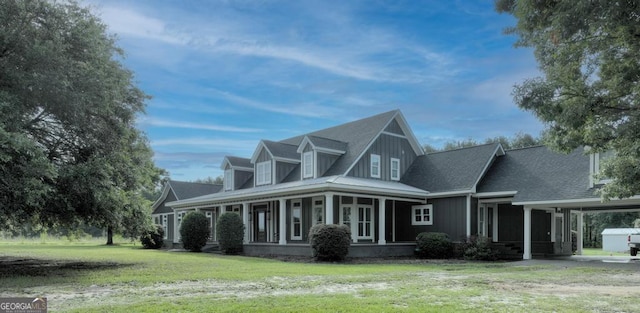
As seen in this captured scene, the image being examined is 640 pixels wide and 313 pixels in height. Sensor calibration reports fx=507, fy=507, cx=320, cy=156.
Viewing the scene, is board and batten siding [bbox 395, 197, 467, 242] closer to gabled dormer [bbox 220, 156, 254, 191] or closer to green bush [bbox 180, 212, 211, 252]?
green bush [bbox 180, 212, 211, 252]

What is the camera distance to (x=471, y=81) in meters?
17.7

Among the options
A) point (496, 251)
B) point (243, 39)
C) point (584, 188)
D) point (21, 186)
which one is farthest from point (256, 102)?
point (584, 188)

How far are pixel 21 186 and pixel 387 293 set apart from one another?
9908 millimetres

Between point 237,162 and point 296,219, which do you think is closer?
point 296,219

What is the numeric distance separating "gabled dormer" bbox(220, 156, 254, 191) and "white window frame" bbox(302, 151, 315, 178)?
755 centimetres

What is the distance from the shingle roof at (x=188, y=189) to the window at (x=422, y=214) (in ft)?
72.8

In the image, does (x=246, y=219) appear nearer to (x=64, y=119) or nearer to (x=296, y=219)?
(x=296, y=219)

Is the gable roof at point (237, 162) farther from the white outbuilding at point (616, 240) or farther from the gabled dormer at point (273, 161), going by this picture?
the white outbuilding at point (616, 240)

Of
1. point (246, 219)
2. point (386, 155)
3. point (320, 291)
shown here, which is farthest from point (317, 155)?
point (320, 291)

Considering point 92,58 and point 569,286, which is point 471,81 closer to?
point 569,286

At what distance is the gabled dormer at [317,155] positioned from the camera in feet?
89.3

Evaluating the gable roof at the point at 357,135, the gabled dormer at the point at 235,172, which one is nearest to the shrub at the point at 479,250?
the gable roof at the point at 357,135

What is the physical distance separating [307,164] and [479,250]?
33.1ft

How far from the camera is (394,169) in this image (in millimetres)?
28812
